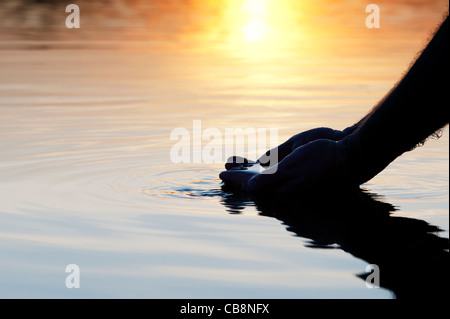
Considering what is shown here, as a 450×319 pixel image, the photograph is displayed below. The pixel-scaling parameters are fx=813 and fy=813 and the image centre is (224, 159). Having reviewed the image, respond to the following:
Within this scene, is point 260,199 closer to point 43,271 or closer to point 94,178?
point 94,178

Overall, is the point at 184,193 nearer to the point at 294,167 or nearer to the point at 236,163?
the point at 236,163

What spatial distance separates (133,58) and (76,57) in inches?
41.5

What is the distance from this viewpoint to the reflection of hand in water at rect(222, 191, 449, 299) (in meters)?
3.64

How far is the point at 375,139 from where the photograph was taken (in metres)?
4.44

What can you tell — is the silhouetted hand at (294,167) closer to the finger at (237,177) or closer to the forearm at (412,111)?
the finger at (237,177)

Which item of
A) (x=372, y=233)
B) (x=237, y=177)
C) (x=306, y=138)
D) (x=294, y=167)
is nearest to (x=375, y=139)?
(x=372, y=233)

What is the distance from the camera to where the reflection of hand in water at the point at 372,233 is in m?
3.64

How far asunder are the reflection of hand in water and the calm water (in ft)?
0.04

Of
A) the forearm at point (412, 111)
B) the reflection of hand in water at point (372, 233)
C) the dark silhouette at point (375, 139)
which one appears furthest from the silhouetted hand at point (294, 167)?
the forearm at point (412, 111)

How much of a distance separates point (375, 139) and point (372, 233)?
520mm

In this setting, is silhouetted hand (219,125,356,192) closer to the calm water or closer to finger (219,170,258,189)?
finger (219,170,258,189)

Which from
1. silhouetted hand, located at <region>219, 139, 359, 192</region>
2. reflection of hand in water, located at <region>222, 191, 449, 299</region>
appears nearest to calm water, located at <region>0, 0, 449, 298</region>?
reflection of hand in water, located at <region>222, 191, 449, 299</region>

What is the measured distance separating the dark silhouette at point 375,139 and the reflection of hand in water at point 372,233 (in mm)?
162

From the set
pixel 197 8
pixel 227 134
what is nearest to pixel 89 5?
pixel 197 8
